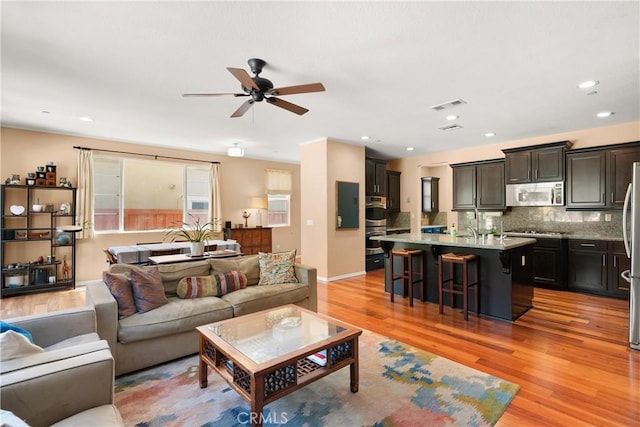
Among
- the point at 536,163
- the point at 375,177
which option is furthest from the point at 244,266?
the point at 536,163

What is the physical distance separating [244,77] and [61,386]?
7.52 ft

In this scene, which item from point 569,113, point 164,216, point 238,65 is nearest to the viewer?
point 238,65

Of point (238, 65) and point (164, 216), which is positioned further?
point (164, 216)

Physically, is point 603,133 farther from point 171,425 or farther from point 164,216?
point 164,216

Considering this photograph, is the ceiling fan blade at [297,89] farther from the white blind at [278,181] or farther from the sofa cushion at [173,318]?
the white blind at [278,181]

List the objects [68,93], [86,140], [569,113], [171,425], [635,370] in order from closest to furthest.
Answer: [171,425] → [635,370] → [68,93] → [569,113] → [86,140]

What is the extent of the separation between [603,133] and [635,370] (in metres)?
4.15

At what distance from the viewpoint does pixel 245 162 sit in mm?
8008

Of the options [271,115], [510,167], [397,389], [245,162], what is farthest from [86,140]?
[510,167]

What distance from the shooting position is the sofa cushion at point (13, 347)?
55.8 inches

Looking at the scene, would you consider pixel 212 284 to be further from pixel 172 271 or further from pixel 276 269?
pixel 276 269

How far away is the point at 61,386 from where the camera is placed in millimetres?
1336

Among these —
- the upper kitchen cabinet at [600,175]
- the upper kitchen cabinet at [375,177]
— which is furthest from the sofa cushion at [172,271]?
the upper kitchen cabinet at [600,175]

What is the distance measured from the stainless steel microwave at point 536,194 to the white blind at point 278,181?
17.9ft
